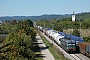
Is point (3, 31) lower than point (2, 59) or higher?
lower

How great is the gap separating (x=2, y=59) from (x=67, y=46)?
2352cm

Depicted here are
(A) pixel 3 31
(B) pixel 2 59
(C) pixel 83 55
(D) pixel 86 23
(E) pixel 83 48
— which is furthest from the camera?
(D) pixel 86 23

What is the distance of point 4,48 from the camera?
26.6 metres

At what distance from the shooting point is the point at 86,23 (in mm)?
127062

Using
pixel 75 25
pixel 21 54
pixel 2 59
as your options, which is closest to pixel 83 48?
pixel 21 54

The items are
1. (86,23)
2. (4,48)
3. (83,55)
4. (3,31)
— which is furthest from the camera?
(86,23)

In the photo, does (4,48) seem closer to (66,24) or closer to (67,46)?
(67,46)

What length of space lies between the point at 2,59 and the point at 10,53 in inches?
62.7

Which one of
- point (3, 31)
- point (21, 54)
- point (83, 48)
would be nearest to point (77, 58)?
point (83, 48)

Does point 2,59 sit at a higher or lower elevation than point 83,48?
higher

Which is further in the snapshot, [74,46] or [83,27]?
[83,27]

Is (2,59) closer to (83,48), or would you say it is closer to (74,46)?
(83,48)

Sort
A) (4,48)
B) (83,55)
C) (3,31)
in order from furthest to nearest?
1. (3,31)
2. (83,55)
3. (4,48)

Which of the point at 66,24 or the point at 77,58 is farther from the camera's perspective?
the point at 66,24
